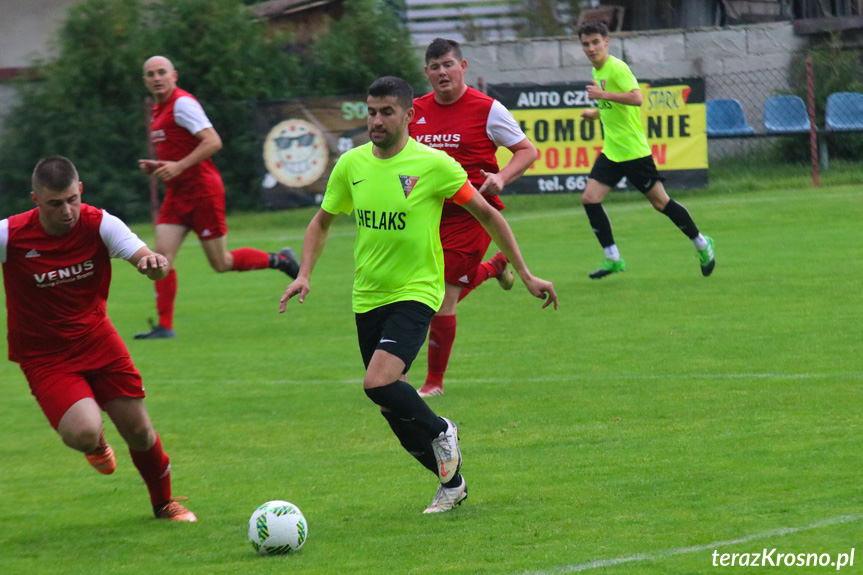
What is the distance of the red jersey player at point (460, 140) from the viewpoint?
26.1 feet

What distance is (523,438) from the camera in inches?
278

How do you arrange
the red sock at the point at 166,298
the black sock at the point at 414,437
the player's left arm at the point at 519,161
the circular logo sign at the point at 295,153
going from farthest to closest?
the circular logo sign at the point at 295,153 → the red sock at the point at 166,298 → the player's left arm at the point at 519,161 → the black sock at the point at 414,437

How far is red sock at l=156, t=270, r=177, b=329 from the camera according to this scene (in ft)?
37.3

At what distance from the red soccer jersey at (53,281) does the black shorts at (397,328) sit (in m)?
1.14

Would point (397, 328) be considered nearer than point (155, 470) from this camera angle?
Yes

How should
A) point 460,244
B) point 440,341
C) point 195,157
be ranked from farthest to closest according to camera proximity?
point 195,157
point 440,341
point 460,244

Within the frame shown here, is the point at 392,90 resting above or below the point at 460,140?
above

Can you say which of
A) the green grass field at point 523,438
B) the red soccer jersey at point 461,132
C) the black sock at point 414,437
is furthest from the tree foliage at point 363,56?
the black sock at point 414,437

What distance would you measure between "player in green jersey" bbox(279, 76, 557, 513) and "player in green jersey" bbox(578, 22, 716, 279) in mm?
5895

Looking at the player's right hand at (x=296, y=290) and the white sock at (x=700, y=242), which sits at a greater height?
→ the player's right hand at (x=296, y=290)

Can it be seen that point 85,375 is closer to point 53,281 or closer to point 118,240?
point 53,281

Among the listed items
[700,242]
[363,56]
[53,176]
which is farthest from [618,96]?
[363,56]

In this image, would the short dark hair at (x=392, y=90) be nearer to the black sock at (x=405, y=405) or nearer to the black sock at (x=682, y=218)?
the black sock at (x=405, y=405)

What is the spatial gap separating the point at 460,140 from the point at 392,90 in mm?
2385
